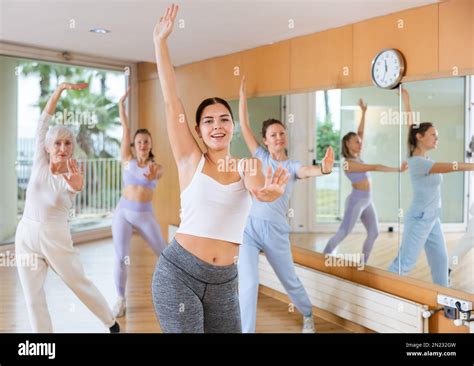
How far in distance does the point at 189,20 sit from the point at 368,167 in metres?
1.52

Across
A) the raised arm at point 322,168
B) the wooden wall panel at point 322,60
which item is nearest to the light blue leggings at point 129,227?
the raised arm at point 322,168

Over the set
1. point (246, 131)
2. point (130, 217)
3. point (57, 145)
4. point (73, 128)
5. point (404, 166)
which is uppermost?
point (73, 128)

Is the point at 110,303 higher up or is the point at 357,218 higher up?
the point at 357,218

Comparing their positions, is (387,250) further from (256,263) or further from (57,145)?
(57,145)

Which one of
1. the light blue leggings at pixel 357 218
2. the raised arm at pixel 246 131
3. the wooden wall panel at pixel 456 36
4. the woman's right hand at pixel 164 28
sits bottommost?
the light blue leggings at pixel 357 218

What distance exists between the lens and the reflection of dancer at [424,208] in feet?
10.7

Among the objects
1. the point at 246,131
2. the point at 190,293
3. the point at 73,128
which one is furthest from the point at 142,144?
the point at 73,128

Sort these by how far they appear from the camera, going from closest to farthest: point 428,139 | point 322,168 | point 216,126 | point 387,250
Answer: point 216,126, point 322,168, point 428,139, point 387,250

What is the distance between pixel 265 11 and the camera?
356 centimetres

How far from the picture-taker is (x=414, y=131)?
134 inches

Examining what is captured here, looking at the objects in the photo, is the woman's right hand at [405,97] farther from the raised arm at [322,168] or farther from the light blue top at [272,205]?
the light blue top at [272,205]
